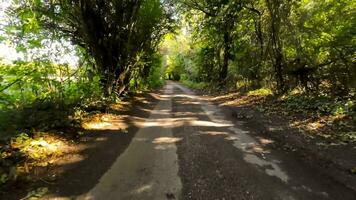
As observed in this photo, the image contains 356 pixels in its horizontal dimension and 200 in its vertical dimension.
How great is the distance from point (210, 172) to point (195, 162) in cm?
54

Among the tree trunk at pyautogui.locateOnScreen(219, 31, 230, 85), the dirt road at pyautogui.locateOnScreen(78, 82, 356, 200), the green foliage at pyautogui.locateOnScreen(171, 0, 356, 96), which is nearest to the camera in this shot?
the dirt road at pyautogui.locateOnScreen(78, 82, 356, 200)

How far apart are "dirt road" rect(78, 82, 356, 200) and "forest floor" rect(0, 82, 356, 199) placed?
0.01m

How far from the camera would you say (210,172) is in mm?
4871

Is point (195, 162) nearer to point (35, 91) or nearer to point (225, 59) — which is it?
point (35, 91)

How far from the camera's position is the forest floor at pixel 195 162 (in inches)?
165

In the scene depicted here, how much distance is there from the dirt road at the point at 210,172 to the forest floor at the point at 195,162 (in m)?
0.01

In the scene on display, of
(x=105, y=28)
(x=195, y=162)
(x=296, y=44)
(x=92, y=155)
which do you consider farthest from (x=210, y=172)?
(x=105, y=28)

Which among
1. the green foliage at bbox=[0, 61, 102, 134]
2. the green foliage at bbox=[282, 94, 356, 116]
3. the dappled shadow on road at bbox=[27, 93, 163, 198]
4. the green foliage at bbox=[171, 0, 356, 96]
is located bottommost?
the dappled shadow on road at bbox=[27, 93, 163, 198]

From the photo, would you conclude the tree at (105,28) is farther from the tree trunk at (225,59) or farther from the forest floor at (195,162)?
the tree trunk at (225,59)

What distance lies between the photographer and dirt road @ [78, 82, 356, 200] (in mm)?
4098

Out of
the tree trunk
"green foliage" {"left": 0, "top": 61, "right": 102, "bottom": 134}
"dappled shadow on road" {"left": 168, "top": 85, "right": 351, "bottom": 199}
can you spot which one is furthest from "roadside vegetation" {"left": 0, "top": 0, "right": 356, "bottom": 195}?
the tree trunk

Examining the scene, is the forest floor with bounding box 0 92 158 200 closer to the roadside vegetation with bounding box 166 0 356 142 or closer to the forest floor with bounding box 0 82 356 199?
the forest floor with bounding box 0 82 356 199

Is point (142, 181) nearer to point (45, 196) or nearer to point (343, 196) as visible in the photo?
point (45, 196)

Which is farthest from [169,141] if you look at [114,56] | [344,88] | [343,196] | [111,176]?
[114,56]
